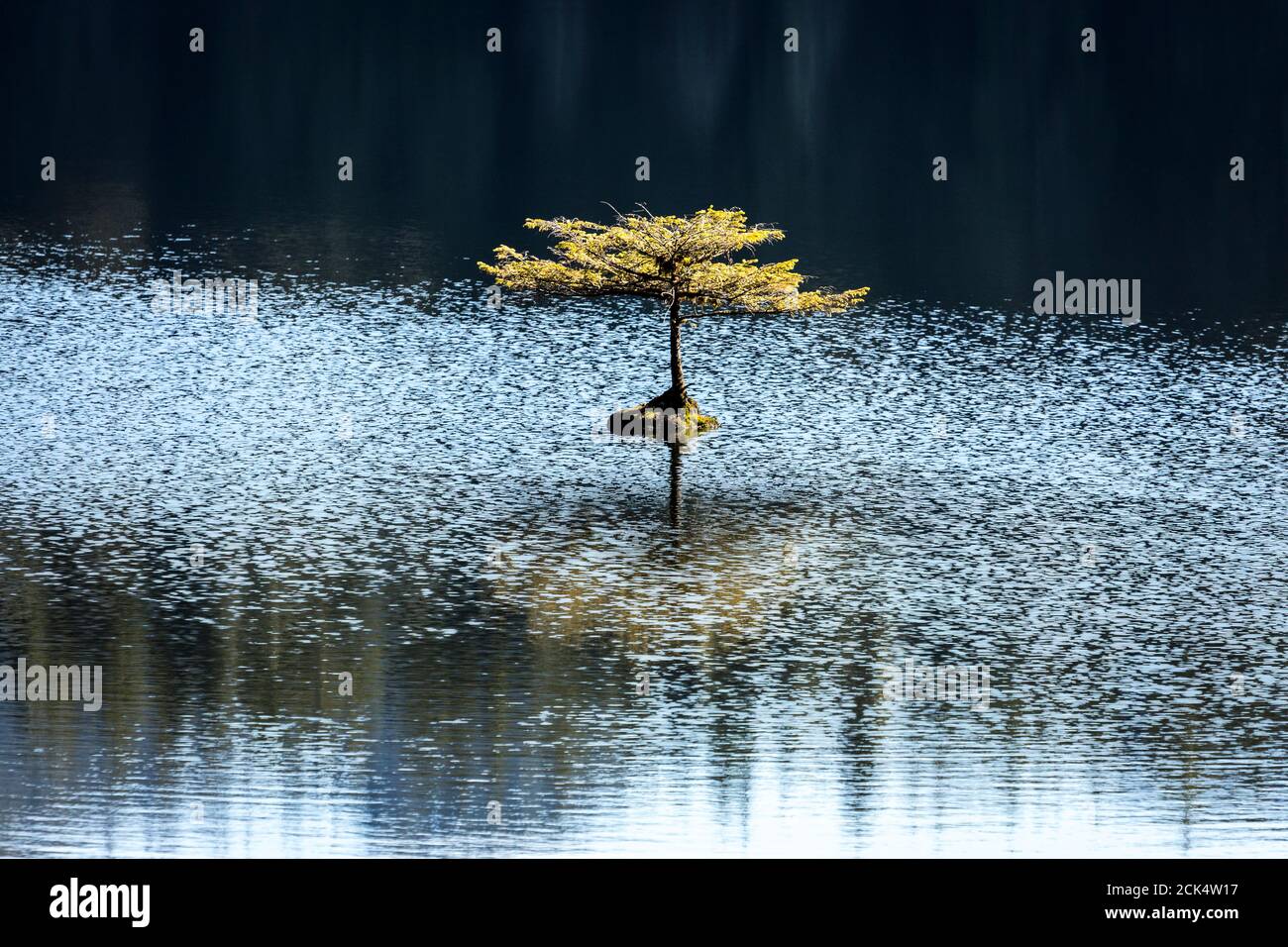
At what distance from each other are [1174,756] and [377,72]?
333ft

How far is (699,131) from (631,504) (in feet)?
222

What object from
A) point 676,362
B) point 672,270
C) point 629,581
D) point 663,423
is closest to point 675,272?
point 672,270

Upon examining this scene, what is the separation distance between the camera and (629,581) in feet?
158

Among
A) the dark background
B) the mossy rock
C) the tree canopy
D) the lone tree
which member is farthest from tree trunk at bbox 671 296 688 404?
the dark background

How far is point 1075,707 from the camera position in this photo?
40781mm

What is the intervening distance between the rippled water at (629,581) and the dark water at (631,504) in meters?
0.16

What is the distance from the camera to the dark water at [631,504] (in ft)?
120

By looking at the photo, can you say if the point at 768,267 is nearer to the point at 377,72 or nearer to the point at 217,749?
the point at 217,749

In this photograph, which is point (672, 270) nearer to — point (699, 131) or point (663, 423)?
point (663, 423)

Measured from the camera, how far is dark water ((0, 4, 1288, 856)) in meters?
36.7

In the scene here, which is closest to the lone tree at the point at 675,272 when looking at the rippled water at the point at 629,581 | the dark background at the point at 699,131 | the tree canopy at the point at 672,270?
the tree canopy at the point at 672,270

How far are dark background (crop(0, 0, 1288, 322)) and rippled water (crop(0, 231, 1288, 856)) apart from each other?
14.7 meters

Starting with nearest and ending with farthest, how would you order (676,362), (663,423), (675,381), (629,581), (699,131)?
(629,581), (663,423), (676,362), (675,381), (699,131)

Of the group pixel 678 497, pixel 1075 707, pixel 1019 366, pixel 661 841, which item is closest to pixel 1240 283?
pixel 1019 366
